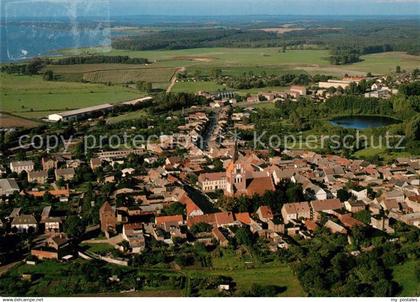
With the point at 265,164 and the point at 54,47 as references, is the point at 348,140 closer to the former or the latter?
the point at 265,164

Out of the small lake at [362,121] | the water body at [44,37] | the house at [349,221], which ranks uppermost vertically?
the water body at [44,37]

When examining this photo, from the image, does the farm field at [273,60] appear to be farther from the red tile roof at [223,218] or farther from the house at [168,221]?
the red tile roof at [223,218]

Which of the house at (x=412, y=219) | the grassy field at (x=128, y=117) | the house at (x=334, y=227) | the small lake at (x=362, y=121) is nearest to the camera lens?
the house at (x=334, y=227)

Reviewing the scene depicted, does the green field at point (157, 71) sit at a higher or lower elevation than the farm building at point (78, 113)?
higher

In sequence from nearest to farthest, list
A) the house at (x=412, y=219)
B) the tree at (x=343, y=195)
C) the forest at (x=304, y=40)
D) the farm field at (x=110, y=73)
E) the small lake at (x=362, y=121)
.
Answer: the house at (x=412, y=219) → the tree at (x=343, y=195) → the small lake at (x=362, y=121) → the farm field at (x=110, y=73) → the forest at (x=304, y=40)

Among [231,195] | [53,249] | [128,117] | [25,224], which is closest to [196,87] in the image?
[128,117]

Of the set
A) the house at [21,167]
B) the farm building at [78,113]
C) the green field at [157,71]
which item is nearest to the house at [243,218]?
the house at [21,167]
